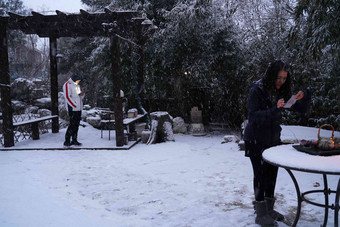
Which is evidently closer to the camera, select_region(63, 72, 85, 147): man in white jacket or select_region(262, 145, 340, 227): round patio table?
select_region(262, 145, 340, 227): round patio table

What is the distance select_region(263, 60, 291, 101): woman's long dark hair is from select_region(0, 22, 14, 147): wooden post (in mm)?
6694

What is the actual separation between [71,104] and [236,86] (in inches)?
239

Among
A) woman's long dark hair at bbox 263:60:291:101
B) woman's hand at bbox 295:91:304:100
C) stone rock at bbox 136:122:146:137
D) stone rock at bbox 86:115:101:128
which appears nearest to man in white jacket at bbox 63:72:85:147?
stone rock at bbox 136:122:146:137

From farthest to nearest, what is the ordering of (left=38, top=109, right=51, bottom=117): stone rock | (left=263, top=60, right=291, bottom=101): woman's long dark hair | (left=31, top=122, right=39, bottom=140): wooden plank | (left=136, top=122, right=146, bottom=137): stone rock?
(left=38, top=109, right=51, bottom=117): stone rock
(left=136, top=122, right=146, bottom=137): stone rock
(left=31, top=122, right=39, bottom=140): wooden plank
(left=263, top=60, right=291, bottom=101): woman's long dark hair

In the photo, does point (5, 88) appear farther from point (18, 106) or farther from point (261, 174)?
point (18, 106)

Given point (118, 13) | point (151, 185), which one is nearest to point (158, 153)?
point (151, 185)

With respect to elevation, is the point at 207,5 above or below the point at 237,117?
above

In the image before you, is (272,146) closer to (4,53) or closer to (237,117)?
(4,53)

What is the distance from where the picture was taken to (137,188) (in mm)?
4812

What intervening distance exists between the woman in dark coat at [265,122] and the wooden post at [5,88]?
21.6 ft

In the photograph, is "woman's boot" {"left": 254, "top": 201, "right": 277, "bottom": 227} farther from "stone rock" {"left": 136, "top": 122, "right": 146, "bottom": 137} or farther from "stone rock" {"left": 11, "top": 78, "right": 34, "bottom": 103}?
"stone rock" {"left": 11, "top": 78, "right": 34, "bottom": 103}

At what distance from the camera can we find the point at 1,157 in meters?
6.93

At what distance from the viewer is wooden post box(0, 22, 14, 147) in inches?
296

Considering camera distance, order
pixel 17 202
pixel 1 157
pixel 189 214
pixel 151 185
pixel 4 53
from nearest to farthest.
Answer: pixel 189 214 < pixel 17 202 < pixel 151 185 < pixel 1 157 < pixel 4 53
